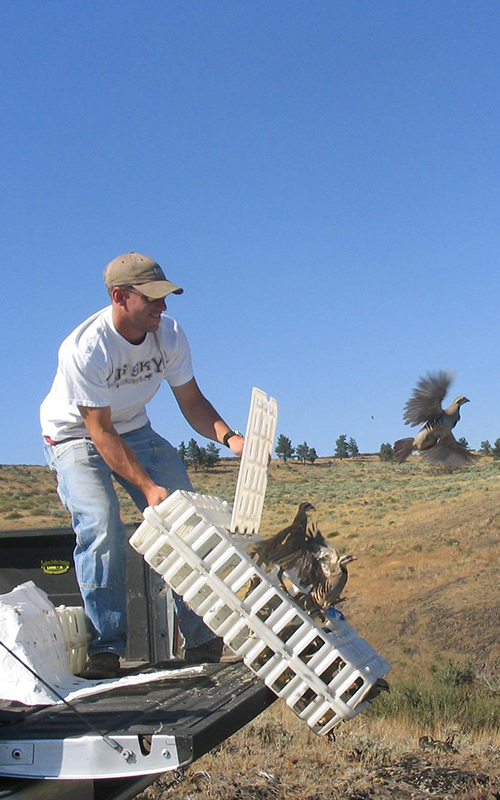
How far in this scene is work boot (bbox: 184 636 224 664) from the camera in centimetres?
398

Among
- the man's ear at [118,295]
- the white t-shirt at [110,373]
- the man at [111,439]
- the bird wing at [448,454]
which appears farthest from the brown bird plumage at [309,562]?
the bird wing at [448,454]

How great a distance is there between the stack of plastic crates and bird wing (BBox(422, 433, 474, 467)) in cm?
350

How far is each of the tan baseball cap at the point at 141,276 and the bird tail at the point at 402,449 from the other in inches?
123

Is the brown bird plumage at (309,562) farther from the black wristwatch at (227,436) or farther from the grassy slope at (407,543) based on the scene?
the grassy slope at (407,543)

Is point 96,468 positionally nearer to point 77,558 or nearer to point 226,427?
point 77,558

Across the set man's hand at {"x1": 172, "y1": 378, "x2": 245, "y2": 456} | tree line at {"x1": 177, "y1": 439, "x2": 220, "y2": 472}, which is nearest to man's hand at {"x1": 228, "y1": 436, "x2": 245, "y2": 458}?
man's hand at {"x1": 172, "y1": 378, "x2": 245, "y2": 456}

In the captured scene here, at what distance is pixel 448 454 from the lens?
673 centimetres

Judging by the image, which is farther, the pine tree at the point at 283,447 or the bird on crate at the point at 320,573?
the pine tree at the point at 283,447

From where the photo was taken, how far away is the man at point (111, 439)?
3785 millimetres

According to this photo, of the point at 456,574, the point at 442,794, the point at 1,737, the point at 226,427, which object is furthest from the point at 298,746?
the point at 456,574

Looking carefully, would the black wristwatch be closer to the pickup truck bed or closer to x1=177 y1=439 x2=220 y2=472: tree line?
the pickup truck bed

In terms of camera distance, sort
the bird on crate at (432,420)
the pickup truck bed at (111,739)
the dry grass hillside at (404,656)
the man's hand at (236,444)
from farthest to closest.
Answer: the bird on crate at (432,420) < the dry grass hillside at (404,656) < the man's hand at (236,444) < the pickup truck bed at (111,739)

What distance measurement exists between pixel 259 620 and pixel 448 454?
13.0 ft

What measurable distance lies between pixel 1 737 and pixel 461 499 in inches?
1147
